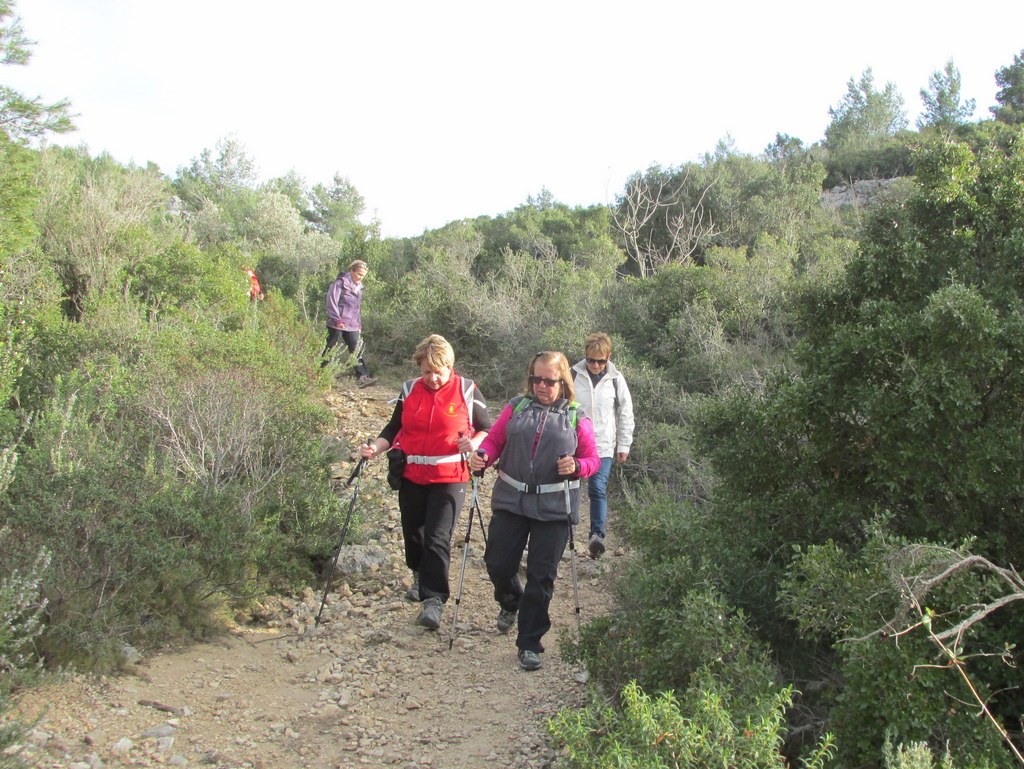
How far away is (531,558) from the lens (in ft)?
16.7

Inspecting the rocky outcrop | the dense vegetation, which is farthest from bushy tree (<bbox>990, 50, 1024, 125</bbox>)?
the dense vegetation

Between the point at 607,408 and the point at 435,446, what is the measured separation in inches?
78.5

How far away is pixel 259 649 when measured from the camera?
18.1ft

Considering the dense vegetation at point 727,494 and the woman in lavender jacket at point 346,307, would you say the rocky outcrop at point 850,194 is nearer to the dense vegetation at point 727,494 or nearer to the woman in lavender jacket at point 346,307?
the dense vegetation at point 727,494

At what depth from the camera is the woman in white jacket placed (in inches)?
276

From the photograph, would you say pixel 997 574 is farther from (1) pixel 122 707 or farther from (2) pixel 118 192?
(2) pixel 118 192

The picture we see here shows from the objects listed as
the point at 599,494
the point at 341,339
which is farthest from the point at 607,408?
the point at 341,339

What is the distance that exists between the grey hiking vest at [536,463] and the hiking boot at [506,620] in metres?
1.00

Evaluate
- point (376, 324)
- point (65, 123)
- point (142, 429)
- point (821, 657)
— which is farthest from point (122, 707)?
point (376, 324)

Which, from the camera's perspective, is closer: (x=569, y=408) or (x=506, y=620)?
(x=569, y=408)

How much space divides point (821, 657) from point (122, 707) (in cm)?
369

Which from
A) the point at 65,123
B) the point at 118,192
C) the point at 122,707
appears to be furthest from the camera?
the point at 118,192

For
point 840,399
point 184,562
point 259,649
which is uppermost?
point 840,399

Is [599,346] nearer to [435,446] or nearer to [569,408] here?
[569,408]
